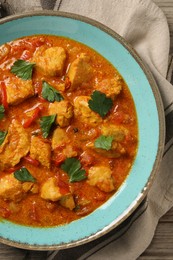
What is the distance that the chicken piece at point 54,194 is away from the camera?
13.5 ft

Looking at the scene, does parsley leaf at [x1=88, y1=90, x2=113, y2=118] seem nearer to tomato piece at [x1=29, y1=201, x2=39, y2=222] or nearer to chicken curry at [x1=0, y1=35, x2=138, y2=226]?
chicken curry at [x1=0, y1=35, x2=138, y2=226]

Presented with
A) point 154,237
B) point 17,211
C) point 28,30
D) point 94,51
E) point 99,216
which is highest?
point 28,30

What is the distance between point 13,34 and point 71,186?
5.56 feet

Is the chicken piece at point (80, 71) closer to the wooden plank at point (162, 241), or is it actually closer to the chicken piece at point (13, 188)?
the chicken piece at point (13, 188)

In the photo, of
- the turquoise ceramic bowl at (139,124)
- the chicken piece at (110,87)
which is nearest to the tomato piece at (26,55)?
the turquoise ceramic bowl at (139,124)

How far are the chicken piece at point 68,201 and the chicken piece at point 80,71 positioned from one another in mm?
1107

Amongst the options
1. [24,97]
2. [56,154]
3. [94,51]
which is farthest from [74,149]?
Answer: [94,51]

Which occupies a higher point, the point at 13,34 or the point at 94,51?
the point at 13,34

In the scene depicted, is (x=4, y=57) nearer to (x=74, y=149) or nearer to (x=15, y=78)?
(x=15, y=78)

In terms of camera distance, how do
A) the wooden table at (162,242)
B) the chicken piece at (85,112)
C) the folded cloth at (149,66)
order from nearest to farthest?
the chicken piece at (85,112), the folded cloth at (149,66), the wooden table at (162,242)

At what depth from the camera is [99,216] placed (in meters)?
4.32

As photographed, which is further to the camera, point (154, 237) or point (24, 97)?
point (154, 237)

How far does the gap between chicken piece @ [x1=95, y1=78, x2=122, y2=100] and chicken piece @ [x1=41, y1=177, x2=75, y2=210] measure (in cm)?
103

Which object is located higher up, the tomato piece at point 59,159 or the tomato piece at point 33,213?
the tomato piece at point 59,159
